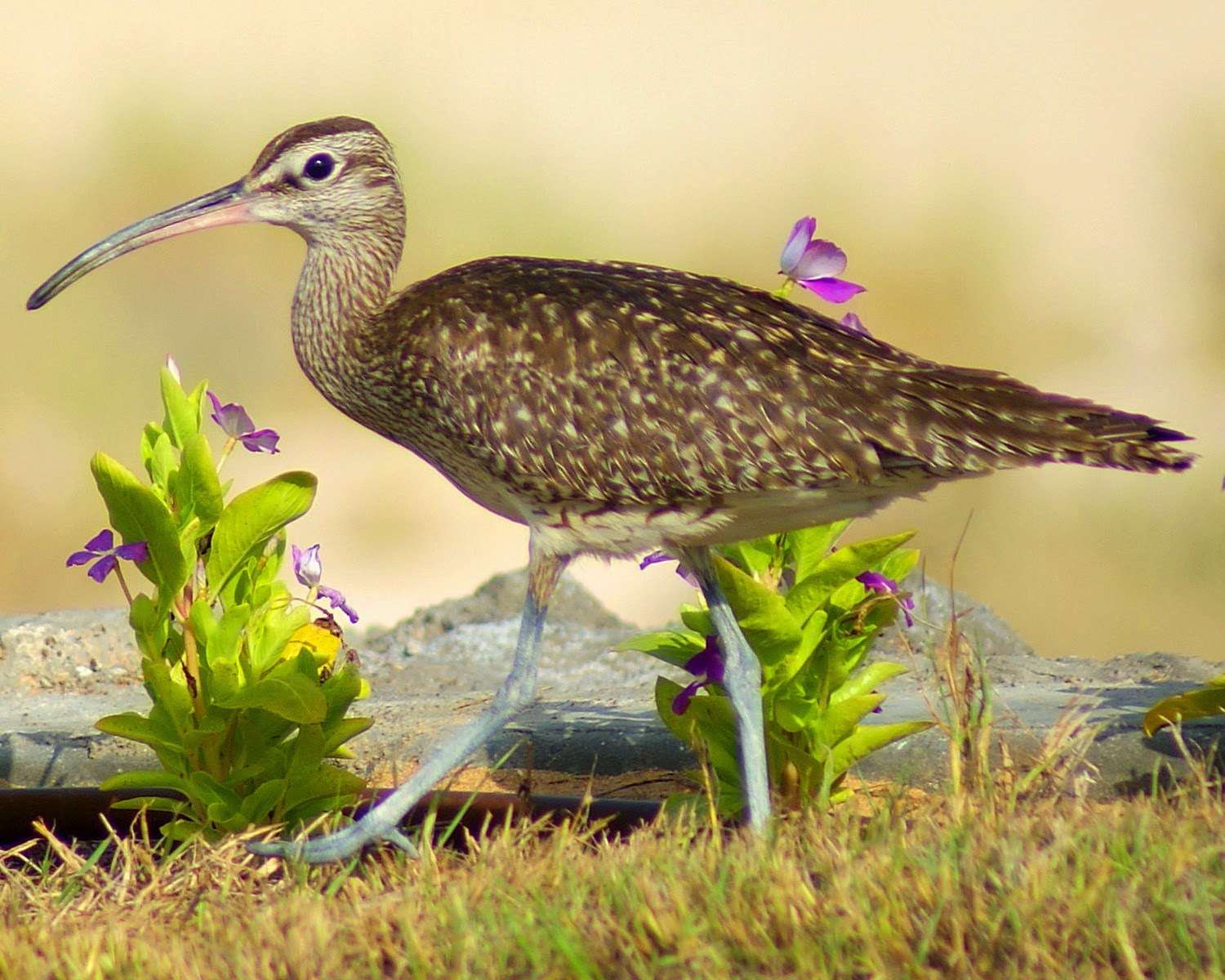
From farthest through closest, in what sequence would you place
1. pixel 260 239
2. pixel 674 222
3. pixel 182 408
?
pixel 674 222
pixel 260 239
pixel 182 408

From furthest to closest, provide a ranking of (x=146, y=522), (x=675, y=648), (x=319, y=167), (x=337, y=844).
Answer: (x=319, y=167) < (x=675, y=648) < (x=146, y=522) < (x=337, y=844)

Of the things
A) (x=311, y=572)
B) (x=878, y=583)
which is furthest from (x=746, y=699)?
(x=311, y=572)

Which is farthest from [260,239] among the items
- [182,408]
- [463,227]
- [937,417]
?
[937,417]

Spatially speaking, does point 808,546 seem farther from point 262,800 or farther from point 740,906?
point 740,906

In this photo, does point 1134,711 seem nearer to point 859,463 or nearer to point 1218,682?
point 1218,682

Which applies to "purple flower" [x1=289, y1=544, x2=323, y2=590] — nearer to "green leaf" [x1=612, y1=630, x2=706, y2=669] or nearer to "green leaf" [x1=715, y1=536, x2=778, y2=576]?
"green leaf" [x1=612, y1=630, x2=706, y2=669]

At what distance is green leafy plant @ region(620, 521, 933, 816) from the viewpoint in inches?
198

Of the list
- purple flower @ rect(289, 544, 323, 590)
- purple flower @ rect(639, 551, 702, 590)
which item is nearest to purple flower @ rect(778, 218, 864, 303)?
purple flower @ rect(639, 551, 702, 590)

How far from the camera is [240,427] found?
207 inches

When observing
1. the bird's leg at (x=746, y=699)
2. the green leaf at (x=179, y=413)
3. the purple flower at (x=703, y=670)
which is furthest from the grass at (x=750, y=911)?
the green leaf at (x=179, y=413)

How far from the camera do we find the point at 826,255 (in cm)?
539

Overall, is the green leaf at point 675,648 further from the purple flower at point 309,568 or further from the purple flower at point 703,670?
the purple flower at point 309,568

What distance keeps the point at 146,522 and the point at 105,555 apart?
0.19 metres

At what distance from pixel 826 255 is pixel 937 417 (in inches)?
30.8
